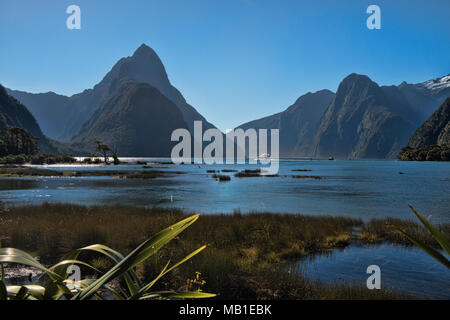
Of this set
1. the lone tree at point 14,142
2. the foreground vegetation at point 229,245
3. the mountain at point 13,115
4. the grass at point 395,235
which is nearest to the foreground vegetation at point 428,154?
the grass at point 395,235

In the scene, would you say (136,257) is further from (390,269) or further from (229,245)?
(390,269)

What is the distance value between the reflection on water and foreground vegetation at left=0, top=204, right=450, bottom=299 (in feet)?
3.03

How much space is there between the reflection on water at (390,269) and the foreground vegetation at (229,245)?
3.03ft

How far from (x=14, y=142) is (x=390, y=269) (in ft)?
481

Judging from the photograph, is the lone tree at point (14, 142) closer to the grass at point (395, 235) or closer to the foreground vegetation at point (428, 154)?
the grass at point (395, 235)

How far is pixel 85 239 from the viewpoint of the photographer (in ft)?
32.3

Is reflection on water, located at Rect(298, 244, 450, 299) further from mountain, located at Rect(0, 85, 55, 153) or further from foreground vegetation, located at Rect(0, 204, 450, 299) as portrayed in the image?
mountain, located at Rect(0, 85, 55, 153)

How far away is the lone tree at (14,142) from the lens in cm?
11350

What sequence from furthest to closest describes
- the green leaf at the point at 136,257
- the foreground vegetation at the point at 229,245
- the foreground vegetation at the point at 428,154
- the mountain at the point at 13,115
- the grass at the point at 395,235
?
the mountain at the point at 13,115, the foreground vegetation at the point at 428,154, the grass at the point at 395,235, the foreground vegetation at the point at 229,245, the green leaf at the point at 136,257

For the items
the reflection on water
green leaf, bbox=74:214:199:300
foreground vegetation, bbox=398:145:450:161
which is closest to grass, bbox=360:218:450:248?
the reflection on water

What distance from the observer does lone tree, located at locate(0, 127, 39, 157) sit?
11350cm

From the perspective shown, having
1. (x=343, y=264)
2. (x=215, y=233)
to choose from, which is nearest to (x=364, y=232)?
(x=343, y=264)

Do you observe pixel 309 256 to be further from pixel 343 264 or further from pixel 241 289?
pixel 241 289

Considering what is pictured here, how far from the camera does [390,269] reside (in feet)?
30.9
